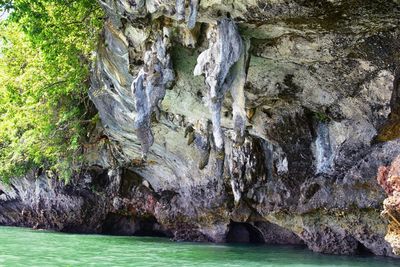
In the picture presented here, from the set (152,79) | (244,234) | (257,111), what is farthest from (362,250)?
(152,79)

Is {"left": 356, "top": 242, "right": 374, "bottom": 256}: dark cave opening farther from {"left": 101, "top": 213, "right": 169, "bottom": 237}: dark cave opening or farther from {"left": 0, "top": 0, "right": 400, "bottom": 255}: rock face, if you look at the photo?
{"left": 101, "top": 213, "right": 169, "bottom": 237}: dark cave opening

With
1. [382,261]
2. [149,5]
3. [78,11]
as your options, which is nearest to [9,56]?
[78,11]

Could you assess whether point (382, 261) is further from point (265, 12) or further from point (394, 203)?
point (265, 12)

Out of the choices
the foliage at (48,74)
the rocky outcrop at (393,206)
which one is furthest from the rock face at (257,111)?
the rocky outcrop at (393,206)

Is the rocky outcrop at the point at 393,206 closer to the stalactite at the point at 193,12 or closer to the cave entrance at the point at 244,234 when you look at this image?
the stalactite at the point at 193,12

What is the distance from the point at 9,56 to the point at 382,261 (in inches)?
447

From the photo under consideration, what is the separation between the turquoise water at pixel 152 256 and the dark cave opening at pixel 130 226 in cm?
558

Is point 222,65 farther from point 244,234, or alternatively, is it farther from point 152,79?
point 244,234

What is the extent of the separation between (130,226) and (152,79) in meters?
13.8

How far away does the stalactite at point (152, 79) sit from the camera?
1055 centimetres

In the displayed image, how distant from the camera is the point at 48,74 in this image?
583 inches

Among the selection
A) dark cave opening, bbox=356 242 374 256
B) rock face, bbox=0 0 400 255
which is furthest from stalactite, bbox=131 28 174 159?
dark cave opening, bbox=356 242 374 256

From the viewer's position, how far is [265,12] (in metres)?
8.25

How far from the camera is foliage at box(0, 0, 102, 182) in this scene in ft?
42.5
